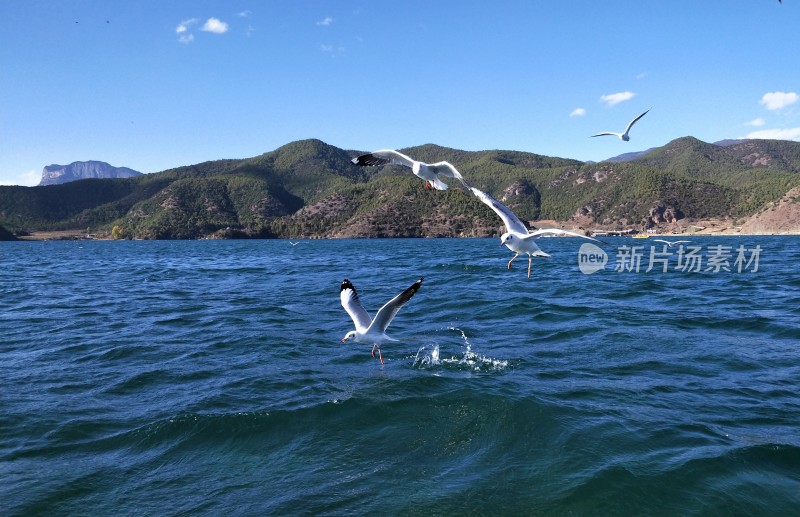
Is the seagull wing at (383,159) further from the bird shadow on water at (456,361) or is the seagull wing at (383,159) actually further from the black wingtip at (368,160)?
the bird shadow on water at (456,361)

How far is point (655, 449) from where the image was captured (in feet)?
31.1

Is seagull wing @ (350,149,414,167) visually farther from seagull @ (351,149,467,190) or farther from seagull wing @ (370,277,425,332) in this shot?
seagull wing @ (370,277,425,332)

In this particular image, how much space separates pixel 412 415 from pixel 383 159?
5.58 metres

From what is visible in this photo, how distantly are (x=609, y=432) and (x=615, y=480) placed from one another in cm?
172

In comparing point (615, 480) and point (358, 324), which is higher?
point (358, 324)

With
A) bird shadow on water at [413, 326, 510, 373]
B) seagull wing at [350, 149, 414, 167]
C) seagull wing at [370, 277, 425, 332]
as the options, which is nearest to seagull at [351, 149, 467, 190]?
seagull wing at [350, 149, 414, 167]

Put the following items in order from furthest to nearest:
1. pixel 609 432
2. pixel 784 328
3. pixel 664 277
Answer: pixel 664 277 → pixel 784 328 → pixel 609 432

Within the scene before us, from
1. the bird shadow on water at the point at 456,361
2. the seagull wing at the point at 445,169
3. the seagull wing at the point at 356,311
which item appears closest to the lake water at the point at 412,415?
the bird shadow on water at the point at 456,361

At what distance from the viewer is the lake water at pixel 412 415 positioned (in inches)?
326

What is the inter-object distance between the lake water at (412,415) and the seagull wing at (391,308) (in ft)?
6.07

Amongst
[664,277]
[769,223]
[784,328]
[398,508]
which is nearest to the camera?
[398,508]

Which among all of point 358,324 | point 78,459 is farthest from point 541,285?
point 78,459

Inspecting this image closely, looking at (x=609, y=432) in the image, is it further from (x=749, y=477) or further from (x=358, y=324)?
(x=358, y=324)

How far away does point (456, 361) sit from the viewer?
14984 millimetres
